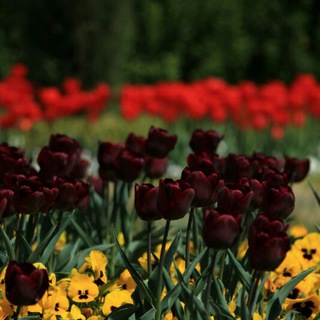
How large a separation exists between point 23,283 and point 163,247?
0.39 metres

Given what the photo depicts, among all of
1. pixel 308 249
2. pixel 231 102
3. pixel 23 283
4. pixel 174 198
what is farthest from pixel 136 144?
pixel 231 102

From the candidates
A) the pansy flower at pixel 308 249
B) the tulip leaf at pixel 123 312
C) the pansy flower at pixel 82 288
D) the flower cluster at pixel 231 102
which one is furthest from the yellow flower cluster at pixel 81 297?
the flower cluster at pixel 231 102

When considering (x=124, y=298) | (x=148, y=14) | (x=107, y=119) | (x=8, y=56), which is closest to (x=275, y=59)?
(x=148, y=14)

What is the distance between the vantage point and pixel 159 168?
3350 millimetres

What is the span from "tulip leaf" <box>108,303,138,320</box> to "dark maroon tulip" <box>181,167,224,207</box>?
11.8 inches

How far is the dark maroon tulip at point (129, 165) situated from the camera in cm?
280

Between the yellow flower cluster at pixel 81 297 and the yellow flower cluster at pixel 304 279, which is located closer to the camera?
the yellow flower cluster at pixel 81 297

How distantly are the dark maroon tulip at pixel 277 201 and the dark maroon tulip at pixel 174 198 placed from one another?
258 millimetres

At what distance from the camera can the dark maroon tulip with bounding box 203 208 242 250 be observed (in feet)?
6.48

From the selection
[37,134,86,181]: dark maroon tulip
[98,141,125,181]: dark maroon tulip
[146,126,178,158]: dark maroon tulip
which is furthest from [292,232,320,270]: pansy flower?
[37,134,86,181]: dark maroon tulip

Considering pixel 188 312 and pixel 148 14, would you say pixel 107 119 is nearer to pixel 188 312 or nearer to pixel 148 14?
pixel 148 14

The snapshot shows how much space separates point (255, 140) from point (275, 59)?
654 cm

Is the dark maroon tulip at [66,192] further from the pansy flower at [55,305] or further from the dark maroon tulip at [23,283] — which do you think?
the dark maroon tulip at [23,283]

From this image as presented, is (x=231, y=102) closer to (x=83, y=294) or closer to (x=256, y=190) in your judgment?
(x=256, y=190)
